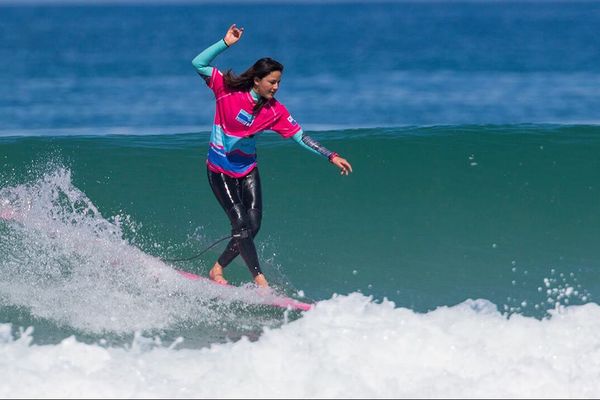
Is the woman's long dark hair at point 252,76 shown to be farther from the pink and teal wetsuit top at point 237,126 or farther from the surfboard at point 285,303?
the surfboard at point 285,303

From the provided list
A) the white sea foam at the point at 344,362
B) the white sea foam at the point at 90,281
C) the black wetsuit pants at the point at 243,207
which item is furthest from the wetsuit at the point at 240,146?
the white sea foam at the point at 344,362

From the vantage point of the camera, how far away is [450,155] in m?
10.1

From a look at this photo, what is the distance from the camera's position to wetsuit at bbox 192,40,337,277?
661cm

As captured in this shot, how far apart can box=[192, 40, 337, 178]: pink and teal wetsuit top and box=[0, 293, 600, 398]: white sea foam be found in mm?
1188

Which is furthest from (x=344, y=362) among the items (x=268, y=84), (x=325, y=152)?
(x=268, y=84)

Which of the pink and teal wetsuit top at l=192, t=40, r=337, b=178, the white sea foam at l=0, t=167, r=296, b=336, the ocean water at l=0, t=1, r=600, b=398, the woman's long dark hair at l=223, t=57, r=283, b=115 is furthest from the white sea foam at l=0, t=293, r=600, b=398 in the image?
the woman's long dark hair at l=223, t=57, r=283, b=115

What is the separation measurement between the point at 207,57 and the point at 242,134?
0.47 m

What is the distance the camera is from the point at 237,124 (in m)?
6.64

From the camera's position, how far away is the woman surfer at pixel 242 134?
21.4ft

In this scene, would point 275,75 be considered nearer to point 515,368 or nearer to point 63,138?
point 515,368

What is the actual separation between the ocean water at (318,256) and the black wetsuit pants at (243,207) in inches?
9.9

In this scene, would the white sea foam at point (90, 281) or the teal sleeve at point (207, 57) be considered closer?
the white sea foam at point (90, 281)

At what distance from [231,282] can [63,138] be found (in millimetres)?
4058

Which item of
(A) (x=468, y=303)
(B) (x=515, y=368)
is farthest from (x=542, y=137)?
(B) (x=515, y=368)
